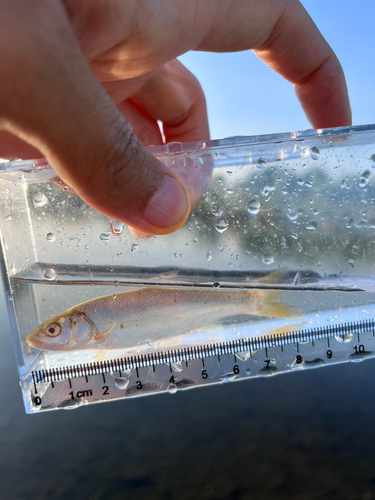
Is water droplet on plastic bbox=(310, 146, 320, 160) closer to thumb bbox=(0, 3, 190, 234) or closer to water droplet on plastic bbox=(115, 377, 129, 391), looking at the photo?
thumb bbox=(0, 3, 190, 234)

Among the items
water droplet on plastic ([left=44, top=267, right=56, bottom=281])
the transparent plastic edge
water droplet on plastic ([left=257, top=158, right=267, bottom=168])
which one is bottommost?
water droplet on plastic ([left=44, top=267, right=56, bottom=281])

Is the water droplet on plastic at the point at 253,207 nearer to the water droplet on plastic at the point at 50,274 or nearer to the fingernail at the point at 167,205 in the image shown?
the fingernail at the point at 167,205

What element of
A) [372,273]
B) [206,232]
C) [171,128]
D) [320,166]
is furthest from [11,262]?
[171,128]

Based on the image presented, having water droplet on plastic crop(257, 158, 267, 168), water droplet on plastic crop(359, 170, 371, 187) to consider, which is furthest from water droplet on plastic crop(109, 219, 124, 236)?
water droplet on plastic crop(359, 170, 371, 187)

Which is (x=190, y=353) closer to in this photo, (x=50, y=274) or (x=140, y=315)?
(x=140, y=315)

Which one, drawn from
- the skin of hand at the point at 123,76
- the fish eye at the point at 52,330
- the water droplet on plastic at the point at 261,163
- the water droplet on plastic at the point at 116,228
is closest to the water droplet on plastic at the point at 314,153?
the water droplet on plastic at the point at 261,163

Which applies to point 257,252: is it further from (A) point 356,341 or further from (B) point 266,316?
(A) point 356,341
